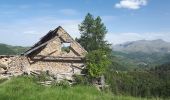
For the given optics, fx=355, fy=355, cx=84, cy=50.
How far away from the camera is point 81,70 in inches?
1476

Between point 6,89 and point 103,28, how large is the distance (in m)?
45.6

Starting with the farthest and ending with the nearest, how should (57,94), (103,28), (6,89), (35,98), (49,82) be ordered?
(103,28) → (49,82) → (6,89) → (57,94) → (35,98)

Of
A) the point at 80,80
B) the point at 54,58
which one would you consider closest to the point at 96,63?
the point at 80,80

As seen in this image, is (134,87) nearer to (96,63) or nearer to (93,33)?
(96,63)

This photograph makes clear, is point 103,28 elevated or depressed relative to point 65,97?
elevated

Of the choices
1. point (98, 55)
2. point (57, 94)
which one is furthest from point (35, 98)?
point (98, 55)

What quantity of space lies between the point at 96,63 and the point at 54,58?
23.1 ft

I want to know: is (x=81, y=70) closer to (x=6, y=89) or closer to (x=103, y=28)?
(x=6, y=89)

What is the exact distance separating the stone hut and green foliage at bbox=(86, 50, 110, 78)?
10.6ft

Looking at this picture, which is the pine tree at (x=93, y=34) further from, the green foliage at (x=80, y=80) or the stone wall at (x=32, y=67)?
the green foliage at (x=80, y=80)

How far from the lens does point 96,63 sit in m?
34.9

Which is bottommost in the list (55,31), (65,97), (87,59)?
(65,97)

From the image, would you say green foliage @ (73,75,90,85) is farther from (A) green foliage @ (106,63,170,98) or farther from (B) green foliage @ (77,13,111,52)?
(B) green foliage @ (77,13,111,52)

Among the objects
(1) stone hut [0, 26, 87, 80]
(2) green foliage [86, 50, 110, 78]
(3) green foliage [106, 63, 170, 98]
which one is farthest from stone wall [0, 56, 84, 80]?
(3) green foliage [106, 63, 170, 98]
